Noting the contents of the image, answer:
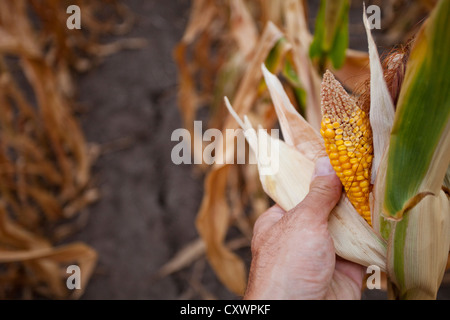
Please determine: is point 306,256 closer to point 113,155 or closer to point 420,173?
point 420,173

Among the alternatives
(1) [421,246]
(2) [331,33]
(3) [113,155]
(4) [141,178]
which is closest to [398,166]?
(1) [421,246]

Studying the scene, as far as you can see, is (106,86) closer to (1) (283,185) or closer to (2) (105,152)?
(2) (105,152)

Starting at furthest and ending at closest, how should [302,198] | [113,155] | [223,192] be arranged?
[113,155] → [223,192] → [302,198]

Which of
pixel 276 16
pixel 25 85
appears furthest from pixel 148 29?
pixel 276 16

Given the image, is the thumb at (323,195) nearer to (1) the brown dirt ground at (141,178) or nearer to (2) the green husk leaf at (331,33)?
(2) the green husk leaf at (331,33)

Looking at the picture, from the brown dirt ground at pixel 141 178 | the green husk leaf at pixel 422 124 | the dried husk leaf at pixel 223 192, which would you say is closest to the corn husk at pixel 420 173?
the green husk leaf at pixel 422 124

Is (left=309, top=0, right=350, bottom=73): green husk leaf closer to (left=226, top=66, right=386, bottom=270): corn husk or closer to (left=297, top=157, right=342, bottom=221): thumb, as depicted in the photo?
(left=226, top=66, right=386, bottom=270): corn husk

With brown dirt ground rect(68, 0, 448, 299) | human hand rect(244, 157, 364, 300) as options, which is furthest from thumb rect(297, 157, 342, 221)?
brown dirt ground rect(68, 0, 448, 299)
